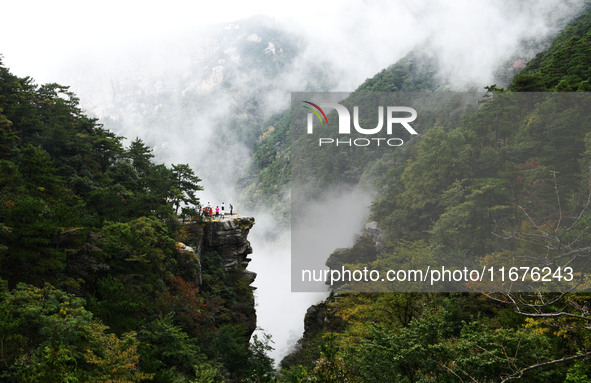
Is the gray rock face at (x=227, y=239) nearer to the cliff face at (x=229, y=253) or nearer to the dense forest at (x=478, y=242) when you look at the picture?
the cliff face at (x=229, y=253)

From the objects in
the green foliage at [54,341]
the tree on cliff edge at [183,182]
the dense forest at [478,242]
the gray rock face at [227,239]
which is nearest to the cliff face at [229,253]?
the gray rock face at [227,239]

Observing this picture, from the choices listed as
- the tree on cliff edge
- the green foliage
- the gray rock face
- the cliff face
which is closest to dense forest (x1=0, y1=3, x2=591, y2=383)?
the green foliage

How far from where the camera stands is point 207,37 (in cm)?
16438

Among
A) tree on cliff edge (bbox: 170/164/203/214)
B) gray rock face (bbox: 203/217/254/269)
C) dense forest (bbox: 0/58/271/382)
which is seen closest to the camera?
dense forest (bbox: 0/58/271/382)

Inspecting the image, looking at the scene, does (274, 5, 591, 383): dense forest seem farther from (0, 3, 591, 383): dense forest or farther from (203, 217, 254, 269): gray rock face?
(203, 217, 254, 269): gray rock face

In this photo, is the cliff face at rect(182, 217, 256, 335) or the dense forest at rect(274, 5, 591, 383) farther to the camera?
the cliff face at rect(182, 217, 256, 335)

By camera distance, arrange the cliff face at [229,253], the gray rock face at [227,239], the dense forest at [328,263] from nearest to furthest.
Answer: the dense forest at [328,263] → the cliff face at [229,253] → the gray rock face at [227,239]

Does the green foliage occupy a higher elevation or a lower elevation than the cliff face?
lower

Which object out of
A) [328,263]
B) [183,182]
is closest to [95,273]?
[183,182]

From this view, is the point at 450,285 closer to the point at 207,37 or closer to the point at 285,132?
the point at 285,132

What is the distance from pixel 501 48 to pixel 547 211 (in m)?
60.5

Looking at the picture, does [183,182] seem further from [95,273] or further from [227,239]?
[95,273]

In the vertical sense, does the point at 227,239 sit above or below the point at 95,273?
above

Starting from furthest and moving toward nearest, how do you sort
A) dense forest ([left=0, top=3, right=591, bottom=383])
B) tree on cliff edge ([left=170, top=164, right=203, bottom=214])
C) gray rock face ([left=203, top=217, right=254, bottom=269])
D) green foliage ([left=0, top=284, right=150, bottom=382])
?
gray rock face ([left=203, top=217, right=254, bottom=269]) → tree on cliff edge ([left=170, top=164, right=203, bottom=214]) → dense forest ([left=0, top=3, right=591, bottom=383]) → green foliage ([left=0, top=284, right=150, bottom=382])
